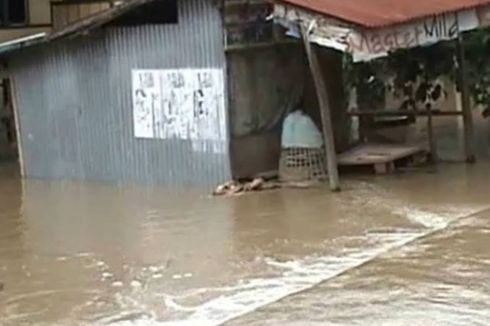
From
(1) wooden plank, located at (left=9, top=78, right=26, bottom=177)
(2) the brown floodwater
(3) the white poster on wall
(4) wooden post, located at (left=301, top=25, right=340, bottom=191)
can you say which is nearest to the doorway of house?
(1) wooden plank, located at (left=9, top=78, right=26, bottom=177)

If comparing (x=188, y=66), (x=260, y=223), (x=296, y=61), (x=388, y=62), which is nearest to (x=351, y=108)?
(x=388, y=62)

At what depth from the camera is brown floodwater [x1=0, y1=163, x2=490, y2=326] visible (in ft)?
31.3

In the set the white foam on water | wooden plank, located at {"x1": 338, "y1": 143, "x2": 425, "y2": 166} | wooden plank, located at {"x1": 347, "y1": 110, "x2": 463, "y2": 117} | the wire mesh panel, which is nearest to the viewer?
the white foam on water

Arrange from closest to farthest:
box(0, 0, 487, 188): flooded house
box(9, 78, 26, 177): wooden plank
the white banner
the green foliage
Result: the white banner → box(0, 0, 487, 188): flooded house → the green foliage → box(9, 78, 26, 177): wooden plank

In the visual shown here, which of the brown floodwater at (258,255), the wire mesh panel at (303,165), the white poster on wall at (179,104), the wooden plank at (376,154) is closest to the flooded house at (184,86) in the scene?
the white poster on wall at (179,104)

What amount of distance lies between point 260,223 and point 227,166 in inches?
129

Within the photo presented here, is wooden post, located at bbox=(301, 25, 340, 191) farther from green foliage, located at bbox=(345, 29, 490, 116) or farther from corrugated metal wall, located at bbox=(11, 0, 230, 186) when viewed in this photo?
green foliage, located at bbox=(345, 29, 490, 116)

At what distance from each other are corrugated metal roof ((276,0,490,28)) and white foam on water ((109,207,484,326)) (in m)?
3.41

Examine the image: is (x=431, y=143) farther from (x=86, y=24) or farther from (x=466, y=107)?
(x=86, y=24)

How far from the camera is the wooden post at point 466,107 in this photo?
17.8 metres

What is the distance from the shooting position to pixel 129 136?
59.5 feet

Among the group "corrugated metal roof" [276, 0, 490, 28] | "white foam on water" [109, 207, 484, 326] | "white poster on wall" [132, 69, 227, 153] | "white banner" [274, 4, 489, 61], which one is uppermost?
"corrugated metal roof" [276, 0, 490, 28]

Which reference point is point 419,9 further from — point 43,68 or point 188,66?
point 43,68

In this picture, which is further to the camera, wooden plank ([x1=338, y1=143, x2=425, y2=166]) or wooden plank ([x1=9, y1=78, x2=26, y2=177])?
wooden plank ([x1=9, y1=78, x2=26, y2=177])
